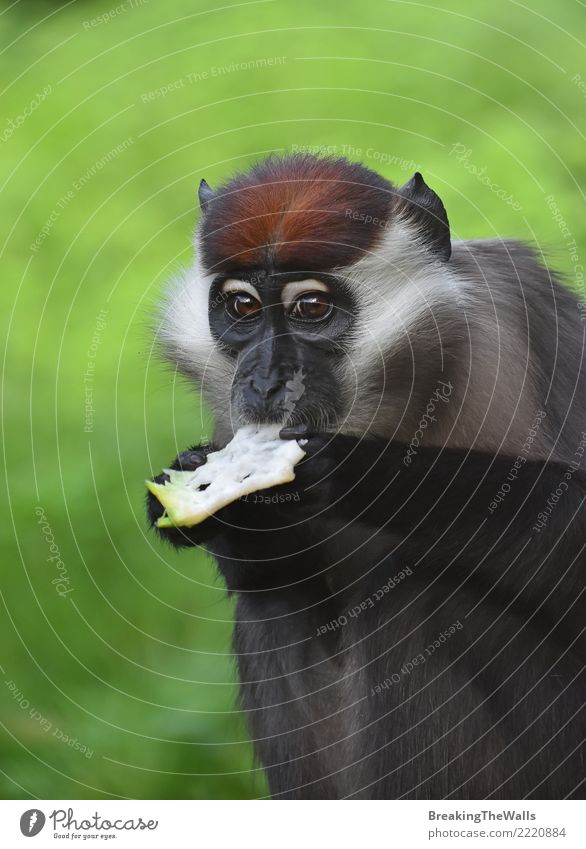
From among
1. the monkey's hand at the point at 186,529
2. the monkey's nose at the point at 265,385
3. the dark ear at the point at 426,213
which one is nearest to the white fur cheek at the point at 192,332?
the monkey's hand at the point at 186,529

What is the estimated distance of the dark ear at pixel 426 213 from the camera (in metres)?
2.91

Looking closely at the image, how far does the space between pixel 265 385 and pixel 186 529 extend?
365mm

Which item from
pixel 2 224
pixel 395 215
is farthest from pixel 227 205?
pixel 2 224

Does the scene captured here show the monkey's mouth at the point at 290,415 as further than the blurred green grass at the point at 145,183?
No

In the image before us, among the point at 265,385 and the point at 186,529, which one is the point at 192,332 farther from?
the point at 186,529

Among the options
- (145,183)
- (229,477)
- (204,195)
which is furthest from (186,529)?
(145,183)

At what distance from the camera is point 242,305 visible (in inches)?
112

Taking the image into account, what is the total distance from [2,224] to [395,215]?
10.5ft

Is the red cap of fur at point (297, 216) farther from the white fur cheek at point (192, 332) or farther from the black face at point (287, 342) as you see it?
the white fur cheek at point (192, 332)

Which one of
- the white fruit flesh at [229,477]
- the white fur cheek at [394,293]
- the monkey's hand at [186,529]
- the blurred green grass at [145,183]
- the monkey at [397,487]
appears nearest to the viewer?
→ the white fruit flesh at [229,477]

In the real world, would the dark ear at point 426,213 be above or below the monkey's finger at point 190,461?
above

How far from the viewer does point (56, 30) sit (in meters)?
5.71

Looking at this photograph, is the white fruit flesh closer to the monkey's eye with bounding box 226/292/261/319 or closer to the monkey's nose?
the monkey's nose

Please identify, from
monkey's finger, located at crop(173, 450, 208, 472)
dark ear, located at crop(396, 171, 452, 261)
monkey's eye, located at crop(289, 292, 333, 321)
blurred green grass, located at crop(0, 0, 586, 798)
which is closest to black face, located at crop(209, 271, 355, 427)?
monkey's eye, located at crop(289, 292, 333, 321)
